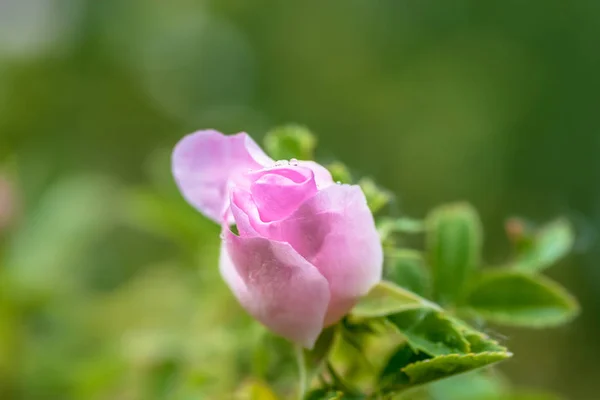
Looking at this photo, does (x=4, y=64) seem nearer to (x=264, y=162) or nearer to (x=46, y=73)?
(x=46, y=73)

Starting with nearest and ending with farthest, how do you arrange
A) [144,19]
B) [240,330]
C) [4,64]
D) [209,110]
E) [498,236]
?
[240,330], [4,64], [498,236], [209,110], [144,19]

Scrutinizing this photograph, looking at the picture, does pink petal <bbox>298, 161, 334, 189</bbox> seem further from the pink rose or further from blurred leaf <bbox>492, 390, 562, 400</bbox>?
blurred leaf <bbox>492, 390, 562, 400</bbox>

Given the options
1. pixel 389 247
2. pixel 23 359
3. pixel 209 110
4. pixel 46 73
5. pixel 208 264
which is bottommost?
pixel 209 110

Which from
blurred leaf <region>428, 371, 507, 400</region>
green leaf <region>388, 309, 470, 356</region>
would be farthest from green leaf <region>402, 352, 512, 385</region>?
blurred leaf <region>428, 371, 507, 400</region>

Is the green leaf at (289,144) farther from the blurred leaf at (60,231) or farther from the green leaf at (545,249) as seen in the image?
the blurred leaf at (60,231)

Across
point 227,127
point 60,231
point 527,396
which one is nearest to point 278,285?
point 527,396

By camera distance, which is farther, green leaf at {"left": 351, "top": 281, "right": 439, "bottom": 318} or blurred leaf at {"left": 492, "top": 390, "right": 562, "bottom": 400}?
blurred leaf at {"left": 492, "top": 390, "right": 562, "bottom": 400}

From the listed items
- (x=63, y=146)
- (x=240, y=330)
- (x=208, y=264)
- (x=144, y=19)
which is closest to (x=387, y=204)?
(x=240, y=330)
